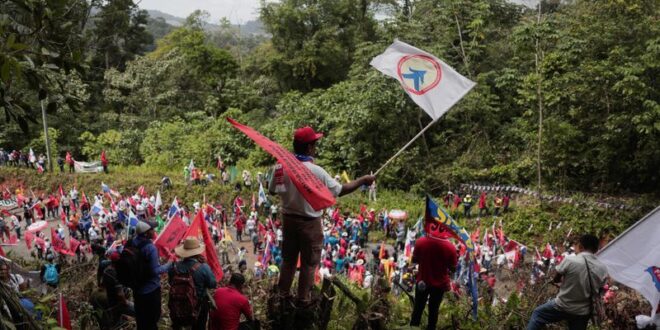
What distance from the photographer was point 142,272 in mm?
4754

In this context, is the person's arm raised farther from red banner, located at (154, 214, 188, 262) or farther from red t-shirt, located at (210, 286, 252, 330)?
red banner, located at (154, 214, 188, 262)

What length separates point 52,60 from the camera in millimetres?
3232

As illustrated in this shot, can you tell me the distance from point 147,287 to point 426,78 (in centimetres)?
331

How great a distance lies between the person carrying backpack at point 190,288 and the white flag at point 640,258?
3.30 meters

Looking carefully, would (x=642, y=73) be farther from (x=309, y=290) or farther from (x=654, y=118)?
(x=309, y=290)

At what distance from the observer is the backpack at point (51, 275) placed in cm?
944

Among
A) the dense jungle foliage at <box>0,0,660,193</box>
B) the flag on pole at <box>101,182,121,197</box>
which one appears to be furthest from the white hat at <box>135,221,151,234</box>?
the flag on pole at <box>101,182,121,197</box>

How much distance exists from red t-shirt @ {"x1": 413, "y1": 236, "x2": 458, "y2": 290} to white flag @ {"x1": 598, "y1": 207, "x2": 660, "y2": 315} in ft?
4.14

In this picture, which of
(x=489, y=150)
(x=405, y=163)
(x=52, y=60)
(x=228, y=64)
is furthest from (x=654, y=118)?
(x=228, y=64)

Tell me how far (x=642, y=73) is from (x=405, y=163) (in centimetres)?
962

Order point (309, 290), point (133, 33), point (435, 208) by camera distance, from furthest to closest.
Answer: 1. point (133, 33)
2. point (435, 208)
3. point (309, 290)

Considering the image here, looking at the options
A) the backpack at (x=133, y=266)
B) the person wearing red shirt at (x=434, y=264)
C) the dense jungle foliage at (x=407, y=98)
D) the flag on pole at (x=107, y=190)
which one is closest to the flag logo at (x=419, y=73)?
the person wearing red shirt at (x=434, y=264)

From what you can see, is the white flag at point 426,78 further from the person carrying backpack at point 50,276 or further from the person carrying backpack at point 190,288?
the person carrying backpack at point 50,276

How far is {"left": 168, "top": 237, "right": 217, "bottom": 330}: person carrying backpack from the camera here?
4.53 metres
